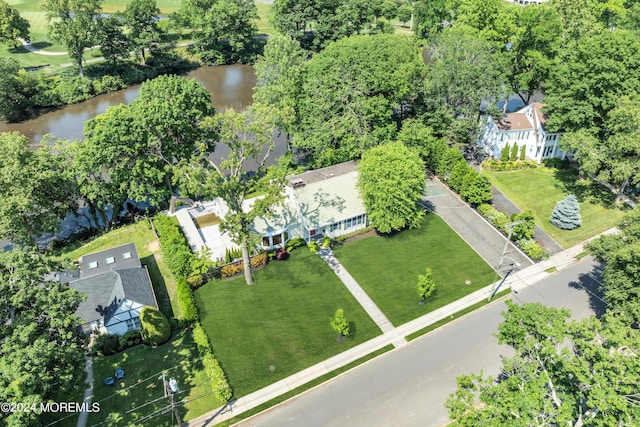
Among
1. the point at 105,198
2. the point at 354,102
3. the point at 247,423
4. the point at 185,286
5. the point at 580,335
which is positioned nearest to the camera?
the point at 580,335

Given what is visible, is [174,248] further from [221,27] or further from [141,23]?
[221,27]

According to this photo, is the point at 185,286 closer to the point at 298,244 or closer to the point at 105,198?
the point at 298,244

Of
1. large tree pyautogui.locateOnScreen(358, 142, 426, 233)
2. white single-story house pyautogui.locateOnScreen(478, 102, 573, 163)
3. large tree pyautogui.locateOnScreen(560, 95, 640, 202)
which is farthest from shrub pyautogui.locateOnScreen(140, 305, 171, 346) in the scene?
white single-story house pyautogui.locateOnScreen(478, 102, 573, 163)

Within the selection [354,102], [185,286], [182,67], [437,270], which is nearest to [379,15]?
[182,67]

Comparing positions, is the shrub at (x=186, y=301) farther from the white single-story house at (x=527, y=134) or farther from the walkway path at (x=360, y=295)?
the white single-story house at (x=527, y=134)

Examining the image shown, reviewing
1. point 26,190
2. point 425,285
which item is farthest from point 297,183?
point 26,190
